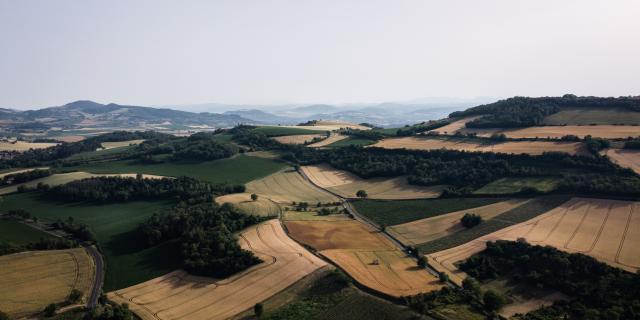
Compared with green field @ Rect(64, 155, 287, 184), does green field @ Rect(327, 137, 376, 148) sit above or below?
above

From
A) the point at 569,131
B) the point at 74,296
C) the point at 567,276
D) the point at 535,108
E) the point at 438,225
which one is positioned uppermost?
the point at 535,108

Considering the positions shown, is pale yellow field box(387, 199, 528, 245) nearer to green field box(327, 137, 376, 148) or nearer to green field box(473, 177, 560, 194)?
green field box(473, 177, 560, 194)

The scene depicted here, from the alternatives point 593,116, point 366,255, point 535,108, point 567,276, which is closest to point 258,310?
point 366,255

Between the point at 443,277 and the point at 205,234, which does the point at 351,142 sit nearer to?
the point at 205,234

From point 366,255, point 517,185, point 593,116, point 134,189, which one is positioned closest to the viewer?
point 366,255

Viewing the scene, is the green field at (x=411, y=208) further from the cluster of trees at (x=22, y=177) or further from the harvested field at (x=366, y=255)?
the cluster of trees at (x=22, y=177)

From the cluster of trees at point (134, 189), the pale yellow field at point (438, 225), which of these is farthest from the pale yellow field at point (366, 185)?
the cluster of trees at point (134, 189)

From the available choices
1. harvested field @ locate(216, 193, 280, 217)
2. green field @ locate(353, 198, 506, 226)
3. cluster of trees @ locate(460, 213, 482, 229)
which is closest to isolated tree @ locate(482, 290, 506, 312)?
cluster of trees @ locate(460, 213, 482, 229)
